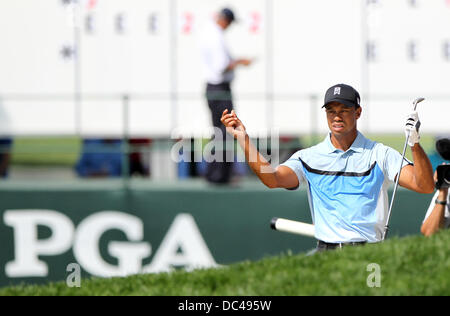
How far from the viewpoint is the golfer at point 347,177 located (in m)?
5.25

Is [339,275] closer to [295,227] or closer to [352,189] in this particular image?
[295,227]

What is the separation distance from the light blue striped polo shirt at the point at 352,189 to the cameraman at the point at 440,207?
697mm

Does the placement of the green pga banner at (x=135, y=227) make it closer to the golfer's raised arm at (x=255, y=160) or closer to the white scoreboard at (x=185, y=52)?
the white scoreboard at (x=185, y=52)

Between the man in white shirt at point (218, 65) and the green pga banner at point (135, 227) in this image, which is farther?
the green pga banner at point (135, 227)

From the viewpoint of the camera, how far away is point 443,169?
583 cm

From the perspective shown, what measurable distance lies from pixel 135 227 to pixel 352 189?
24.8 feet

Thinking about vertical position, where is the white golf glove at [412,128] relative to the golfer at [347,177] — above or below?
above

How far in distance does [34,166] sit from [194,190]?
7.47 metres

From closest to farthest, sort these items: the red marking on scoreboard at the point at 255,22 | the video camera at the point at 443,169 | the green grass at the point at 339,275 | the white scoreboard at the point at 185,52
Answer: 1. the video camera at the point at 443,169
2. the green grass at the point at 339,275
3. the white scoreboard at the point at 185,52
4. the red marking on scoreboard at the point at 255,22
